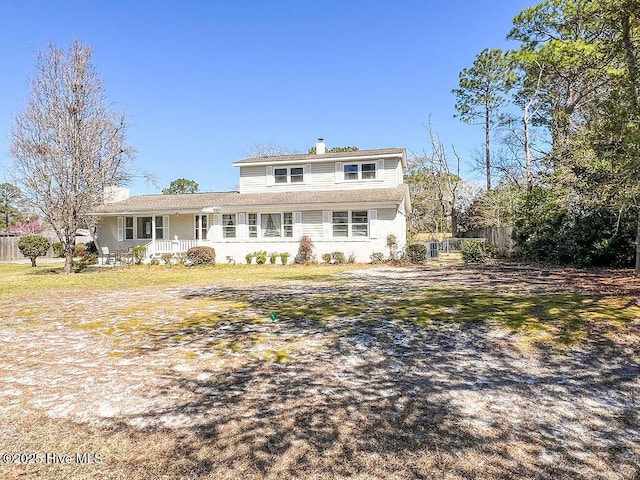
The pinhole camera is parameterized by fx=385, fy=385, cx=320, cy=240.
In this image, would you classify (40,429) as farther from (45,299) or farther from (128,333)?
(45,299)

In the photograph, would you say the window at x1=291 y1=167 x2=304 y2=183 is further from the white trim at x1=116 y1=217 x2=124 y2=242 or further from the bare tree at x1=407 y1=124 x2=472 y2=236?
the bare tree at x1=407 y1=124 x2=472 y2=236

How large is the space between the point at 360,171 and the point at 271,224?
5.90 metres

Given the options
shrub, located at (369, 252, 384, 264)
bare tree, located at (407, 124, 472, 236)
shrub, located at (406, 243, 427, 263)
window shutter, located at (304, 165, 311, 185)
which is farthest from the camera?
bare tree, located at (407, 124, 472, 236)

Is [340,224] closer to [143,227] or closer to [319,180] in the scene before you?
[319,180]

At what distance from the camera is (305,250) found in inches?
802

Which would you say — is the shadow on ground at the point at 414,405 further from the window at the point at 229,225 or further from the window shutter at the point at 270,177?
the window shutter at the point at 270,177

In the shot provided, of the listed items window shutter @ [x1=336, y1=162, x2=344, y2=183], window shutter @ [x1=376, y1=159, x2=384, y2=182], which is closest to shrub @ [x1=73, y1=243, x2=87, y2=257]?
window shutter @ [x1=336, y1=162, x2=344, y2=183]

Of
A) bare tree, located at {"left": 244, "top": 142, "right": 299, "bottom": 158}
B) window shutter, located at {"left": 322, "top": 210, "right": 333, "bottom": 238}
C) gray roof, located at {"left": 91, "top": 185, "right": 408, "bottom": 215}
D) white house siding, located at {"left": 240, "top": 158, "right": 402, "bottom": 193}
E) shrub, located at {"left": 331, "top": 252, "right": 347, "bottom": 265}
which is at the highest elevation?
bare tree, located at {"left": 244, "top": 142, "right": 299, "bottom": 158}

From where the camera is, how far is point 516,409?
3.33 metres

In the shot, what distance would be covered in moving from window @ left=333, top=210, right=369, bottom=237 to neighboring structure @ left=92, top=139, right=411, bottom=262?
0.05 meters

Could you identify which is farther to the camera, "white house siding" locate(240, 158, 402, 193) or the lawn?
"white house siding" locate(240, 158, 402, 193)

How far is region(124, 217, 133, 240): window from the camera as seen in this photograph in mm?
23594

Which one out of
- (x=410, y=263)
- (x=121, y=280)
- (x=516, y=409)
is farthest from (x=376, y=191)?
(x=516, y=409)

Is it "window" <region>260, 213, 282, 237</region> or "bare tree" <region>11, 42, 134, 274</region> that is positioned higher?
"bare tree" <region>11, 42, 134, 274</region>
